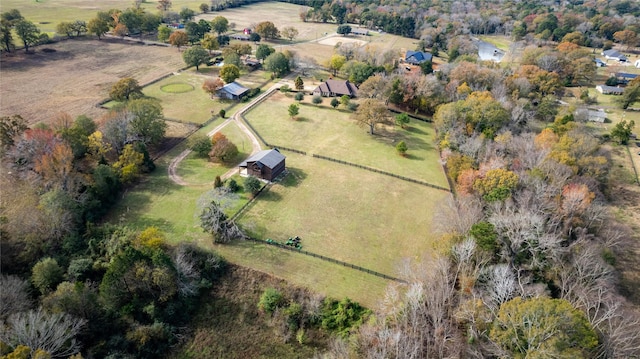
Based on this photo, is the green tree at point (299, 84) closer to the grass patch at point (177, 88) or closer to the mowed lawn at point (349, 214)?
the grass patch at point (177, 88)

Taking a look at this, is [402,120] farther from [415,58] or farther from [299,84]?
[415,58]

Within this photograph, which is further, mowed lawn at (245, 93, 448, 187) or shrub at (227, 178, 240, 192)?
mowed lawn at (245, 93, 448, 187)

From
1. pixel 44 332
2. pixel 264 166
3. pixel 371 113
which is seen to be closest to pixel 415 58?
pixel 371 113

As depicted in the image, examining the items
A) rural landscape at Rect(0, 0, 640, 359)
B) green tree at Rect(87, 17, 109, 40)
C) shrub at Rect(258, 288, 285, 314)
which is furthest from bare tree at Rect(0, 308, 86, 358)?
green tree at Rect(87, 17, 109, 40)

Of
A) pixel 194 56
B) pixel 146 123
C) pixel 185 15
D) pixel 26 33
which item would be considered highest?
pixel 185 15

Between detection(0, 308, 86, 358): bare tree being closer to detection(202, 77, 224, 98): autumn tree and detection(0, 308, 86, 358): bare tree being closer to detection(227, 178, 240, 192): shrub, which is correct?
detection(227, 178, 240, 192): shrub

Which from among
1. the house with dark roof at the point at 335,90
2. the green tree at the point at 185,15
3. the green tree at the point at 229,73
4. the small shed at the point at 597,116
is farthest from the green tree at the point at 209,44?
the small shed at the point at 597,116

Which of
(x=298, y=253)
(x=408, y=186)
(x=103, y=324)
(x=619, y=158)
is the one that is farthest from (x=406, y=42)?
Result: (x=103, y=324)
